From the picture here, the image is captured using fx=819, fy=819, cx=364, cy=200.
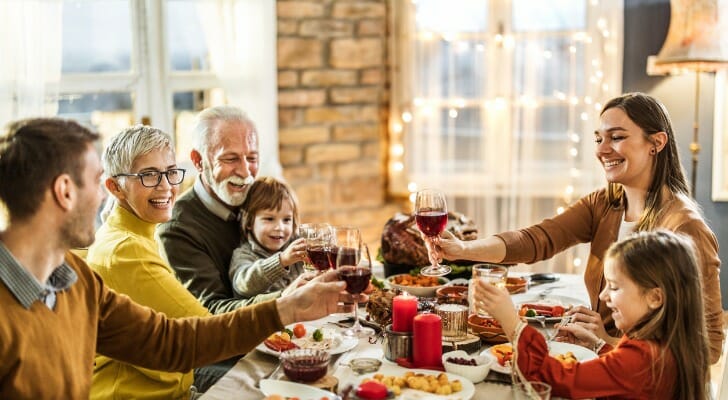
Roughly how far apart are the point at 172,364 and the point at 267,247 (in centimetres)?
84

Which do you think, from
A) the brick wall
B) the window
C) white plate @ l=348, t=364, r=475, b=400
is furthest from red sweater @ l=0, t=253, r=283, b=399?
the brick wall

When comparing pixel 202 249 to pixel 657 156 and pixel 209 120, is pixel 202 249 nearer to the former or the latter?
pixel 209 120

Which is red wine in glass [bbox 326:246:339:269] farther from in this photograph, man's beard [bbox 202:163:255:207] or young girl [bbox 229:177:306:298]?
man's beard [bbox 202:163:255:207]

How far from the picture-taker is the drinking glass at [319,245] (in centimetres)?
216

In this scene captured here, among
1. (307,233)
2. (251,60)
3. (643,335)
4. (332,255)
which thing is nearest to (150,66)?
(251,60)

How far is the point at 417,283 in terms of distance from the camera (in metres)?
2.66

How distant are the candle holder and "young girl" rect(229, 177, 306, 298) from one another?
67 cm

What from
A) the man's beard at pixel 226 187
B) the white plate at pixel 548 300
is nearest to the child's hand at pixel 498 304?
A: the white plate at pixel 548 300

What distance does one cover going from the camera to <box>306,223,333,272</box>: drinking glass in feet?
7.08

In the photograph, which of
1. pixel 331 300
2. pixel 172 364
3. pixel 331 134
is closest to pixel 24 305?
pixel 172 364

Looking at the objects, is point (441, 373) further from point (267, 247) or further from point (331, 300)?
point (267, 247)

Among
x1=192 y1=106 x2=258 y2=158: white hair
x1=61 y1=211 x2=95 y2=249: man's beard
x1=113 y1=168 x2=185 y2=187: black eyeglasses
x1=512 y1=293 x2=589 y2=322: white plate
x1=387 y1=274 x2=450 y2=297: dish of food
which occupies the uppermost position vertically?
x1=192 y1=106 x2=258 y2=158: white hair

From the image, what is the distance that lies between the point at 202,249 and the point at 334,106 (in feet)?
7.18

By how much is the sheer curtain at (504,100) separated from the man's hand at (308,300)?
9.80ft
